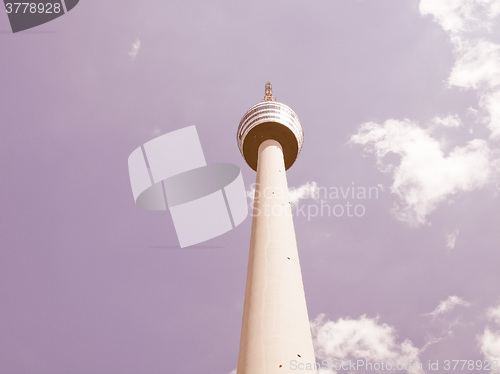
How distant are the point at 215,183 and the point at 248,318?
113ft

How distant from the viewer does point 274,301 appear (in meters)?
23.6

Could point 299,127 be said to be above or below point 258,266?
above

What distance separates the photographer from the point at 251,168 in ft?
173

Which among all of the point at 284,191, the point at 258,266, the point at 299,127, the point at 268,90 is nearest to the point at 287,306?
the point at 258,266

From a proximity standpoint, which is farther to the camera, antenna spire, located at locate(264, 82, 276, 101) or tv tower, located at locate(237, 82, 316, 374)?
antenna spire, located at locate(264, 82, 276, 101)

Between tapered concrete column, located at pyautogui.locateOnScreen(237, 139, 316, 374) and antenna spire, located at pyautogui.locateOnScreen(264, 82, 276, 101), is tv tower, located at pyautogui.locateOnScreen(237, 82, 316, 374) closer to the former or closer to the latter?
tapered concrete column, located at pyautogui.locateOnScreen(237, 139, 316, 374)

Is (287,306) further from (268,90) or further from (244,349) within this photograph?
(268,90)

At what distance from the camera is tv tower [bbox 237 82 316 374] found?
20.5 metres

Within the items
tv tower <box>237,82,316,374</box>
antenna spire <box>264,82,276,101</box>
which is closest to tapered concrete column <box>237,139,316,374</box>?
tv tower <box>237,82,316,374</box>

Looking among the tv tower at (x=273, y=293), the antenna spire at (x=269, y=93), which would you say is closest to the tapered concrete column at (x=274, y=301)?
the tv tower at (x=273, y=293)

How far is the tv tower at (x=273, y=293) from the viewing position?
808 inches

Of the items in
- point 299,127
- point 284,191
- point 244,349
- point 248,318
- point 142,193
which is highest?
point 299,127

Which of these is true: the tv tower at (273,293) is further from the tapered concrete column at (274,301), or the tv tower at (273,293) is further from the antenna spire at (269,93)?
the antenna spire at (269,93)

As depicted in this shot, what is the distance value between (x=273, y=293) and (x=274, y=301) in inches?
26.8
